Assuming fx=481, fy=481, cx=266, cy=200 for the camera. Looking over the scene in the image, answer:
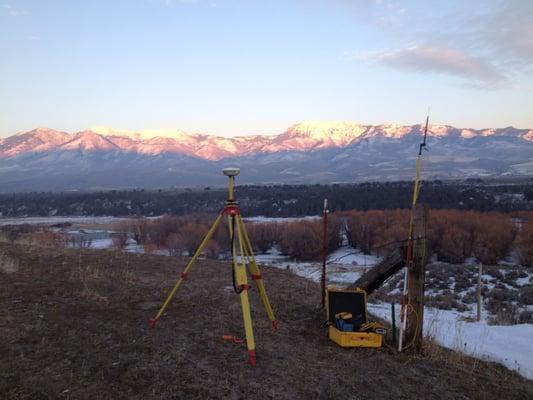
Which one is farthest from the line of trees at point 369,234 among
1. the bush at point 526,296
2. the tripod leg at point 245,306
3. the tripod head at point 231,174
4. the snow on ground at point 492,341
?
the tripod leg at point 245,306

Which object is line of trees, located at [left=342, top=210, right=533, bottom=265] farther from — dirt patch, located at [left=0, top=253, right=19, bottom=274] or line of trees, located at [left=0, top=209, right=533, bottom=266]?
dirt patch, located at [left=0, top=253, right=19, bottom=274]

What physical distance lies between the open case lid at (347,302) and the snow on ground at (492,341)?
5.15 ft

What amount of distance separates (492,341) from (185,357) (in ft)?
21.8

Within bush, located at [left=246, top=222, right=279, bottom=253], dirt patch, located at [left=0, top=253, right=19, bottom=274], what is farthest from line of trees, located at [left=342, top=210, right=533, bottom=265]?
dirt patch, located at [left=0, top=253, right=19, bottom=274]

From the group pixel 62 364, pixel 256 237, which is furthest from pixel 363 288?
pixel 256 237

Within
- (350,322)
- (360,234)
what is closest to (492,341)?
(350,322)

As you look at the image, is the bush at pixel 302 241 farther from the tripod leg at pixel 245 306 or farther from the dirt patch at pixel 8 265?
the tripod leg at pixel 245 306

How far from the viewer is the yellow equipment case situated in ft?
24.2

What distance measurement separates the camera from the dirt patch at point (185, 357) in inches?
218

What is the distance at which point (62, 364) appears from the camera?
5930mm

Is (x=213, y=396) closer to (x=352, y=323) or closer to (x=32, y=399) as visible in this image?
(x=32, y=399)

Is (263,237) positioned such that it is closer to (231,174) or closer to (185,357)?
(231,174)

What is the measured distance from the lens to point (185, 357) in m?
6.32

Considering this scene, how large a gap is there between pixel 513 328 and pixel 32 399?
1014 centimetres
